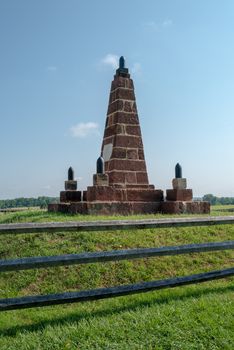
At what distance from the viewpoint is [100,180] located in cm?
1212

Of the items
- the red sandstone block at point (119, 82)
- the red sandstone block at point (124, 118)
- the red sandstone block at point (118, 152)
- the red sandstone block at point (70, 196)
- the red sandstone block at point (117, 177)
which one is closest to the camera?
the red sandstone block at point (117, 177)

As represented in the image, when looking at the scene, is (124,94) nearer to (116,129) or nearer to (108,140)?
(116,129)

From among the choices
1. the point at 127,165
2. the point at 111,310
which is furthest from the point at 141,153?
the point at 111,310

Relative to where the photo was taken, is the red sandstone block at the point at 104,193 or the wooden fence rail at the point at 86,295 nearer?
the wooden fence rail at the point at 86,295

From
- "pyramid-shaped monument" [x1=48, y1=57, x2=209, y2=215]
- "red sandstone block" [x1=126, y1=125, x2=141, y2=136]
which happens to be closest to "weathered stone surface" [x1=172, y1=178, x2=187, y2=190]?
"pyramid-shaped monument" [x1=48, y1=57, x2=209, y2=215]

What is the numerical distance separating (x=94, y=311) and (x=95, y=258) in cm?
61

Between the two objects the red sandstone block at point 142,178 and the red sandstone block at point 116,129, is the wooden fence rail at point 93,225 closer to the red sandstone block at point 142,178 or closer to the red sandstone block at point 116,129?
the red sandstone block at point 142,178

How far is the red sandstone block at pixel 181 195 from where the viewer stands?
1271cm

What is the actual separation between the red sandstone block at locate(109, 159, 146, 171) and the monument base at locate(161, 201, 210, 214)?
5.04 ft

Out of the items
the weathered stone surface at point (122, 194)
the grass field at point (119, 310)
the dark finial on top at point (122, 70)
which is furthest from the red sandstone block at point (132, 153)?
the grass field at point (119, 310)

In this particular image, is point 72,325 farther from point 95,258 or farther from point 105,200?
point 105,200

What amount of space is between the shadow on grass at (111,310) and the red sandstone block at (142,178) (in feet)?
26.3

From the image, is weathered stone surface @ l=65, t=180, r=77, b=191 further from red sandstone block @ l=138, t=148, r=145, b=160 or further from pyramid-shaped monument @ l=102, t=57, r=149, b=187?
red sandstone block @ l=138, t=148, r=145, b=160

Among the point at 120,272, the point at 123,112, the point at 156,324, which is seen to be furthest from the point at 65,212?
the point at 156,324
